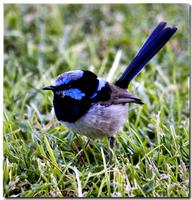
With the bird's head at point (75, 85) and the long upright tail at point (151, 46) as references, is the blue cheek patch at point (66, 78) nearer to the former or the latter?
the bird's head at point (75, 85)

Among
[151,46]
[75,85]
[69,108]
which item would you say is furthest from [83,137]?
[151,46]

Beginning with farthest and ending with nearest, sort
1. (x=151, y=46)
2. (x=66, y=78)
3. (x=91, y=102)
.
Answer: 1. (x=151, y=46)
2. (x=91, y=102)
3. (x=66, y=78)

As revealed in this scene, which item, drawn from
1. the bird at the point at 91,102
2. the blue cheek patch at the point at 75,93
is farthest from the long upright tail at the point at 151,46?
the blue cheek patch at the point at 75,93

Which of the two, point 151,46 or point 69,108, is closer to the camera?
point 69,108

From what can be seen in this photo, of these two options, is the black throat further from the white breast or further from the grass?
the grass

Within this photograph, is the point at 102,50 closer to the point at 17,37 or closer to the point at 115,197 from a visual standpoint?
the point at 17,37

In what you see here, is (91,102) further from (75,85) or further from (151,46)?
(151,46)
